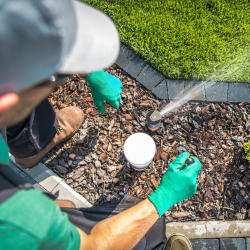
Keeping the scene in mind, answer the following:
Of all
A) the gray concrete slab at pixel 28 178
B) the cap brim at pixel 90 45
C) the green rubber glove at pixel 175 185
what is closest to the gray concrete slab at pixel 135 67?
the green rubber glove at pixel 175 185

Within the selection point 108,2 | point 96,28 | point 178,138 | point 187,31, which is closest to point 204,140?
point 178,138

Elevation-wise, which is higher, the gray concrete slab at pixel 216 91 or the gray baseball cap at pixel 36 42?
the gray baseball cap at pixel 36 42

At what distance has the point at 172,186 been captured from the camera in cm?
191

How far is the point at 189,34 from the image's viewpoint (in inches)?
129

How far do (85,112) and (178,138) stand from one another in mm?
1574

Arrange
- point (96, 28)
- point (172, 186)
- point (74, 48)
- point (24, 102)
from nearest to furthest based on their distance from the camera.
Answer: point (24, 102), point (74, 48), point (96, 28), point (172, 186)

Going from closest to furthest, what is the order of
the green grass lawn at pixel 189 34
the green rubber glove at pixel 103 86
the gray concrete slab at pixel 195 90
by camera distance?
1. the green rubber glove at pixel 103 86
2. the gray concrete slab at pixel 195 90
3. the green grass lawn at pixel 189 34

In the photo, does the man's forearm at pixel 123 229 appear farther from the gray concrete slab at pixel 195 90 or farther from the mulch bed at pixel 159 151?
the gray concrete slab at pixel 195 90

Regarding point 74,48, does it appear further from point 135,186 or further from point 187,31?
point 187,31

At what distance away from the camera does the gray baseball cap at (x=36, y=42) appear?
28.8 inches

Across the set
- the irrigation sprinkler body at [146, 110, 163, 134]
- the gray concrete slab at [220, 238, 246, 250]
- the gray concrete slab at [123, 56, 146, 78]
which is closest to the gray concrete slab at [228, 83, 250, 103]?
the irrigation sprinkler body at [146, 110, 163, 134]

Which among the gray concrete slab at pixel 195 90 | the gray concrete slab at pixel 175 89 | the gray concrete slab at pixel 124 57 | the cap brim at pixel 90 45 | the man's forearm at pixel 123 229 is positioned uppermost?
the cap brim at pixel 90 45

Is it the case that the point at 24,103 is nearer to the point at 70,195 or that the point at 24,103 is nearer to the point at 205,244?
the point at 70,195

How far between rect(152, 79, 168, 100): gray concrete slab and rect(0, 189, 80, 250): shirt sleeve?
245cm
